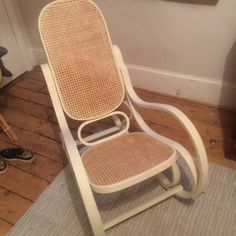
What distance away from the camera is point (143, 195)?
1562mm

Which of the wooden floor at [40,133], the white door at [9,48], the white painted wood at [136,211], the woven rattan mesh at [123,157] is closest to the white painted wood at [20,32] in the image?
the white door at [9,48]

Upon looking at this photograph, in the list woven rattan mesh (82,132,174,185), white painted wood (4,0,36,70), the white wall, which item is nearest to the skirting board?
the white wall

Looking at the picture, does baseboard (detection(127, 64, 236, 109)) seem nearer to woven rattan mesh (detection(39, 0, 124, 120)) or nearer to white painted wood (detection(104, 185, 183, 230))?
woven rattan mesh (detection(39, 0, 124, 120))

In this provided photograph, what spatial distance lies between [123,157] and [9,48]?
1.90 metres

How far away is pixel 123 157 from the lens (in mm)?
1284

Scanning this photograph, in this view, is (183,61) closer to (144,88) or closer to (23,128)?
(144,88)

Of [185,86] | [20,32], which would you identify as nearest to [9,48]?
[20,32]

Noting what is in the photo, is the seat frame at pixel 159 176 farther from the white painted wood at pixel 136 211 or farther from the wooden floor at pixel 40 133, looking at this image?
the wooden floor at pixel 40 133

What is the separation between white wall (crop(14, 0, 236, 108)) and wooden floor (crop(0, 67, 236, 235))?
0.50 feet

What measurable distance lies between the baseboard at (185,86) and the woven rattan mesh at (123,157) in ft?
2.93

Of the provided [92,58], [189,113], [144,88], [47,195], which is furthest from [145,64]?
[47,195]

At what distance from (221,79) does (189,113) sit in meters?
0.33

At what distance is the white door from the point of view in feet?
8.27

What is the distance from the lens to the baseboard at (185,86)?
204cm
